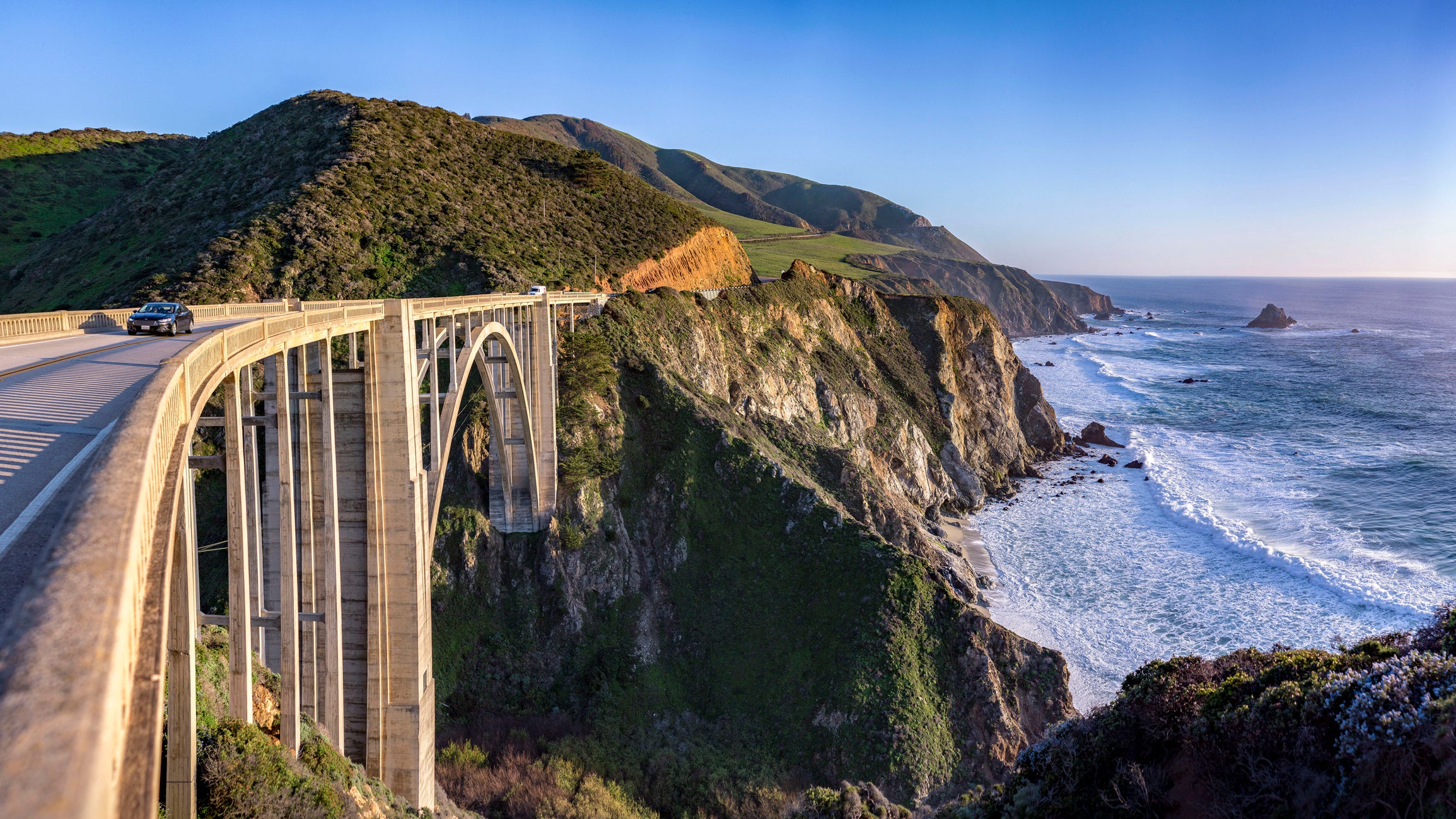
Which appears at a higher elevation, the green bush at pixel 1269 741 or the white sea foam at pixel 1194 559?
the green bush at pixel 1269 741

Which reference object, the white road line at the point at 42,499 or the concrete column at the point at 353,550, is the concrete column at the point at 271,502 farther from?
the white road line at the point at 42,499

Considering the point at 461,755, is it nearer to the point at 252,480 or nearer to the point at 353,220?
the point at 252,480

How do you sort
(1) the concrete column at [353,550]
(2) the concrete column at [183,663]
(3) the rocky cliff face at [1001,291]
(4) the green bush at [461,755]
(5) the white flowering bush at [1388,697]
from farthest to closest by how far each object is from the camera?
1. (3) the rocky cliff face at [1001,291]
2. (4) the green bush at [461,755]
3. (1) the concrete column at [353,550]
4. (5) the white flowering bush at [1388,697]
5. (2) the concrete column at [183,663]

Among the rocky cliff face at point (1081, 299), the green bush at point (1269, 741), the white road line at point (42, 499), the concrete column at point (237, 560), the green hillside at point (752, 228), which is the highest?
the green hillside at point (752, 228)

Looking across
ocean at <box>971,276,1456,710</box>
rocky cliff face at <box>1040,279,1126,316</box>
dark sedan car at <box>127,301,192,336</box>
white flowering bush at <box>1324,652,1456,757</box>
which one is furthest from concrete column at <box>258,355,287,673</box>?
rocky cliff face at <box>1040,279,1126,316</box>

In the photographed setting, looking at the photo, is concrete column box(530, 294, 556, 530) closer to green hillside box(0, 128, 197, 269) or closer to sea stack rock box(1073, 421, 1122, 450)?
sea stack rock box(1073, 421, 1122, 450)

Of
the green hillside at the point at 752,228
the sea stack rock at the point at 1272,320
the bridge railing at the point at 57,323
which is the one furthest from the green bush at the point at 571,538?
the sea stack rock at the point at 1272,320

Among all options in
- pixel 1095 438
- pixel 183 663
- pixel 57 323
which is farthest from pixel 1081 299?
pixel 183 663
